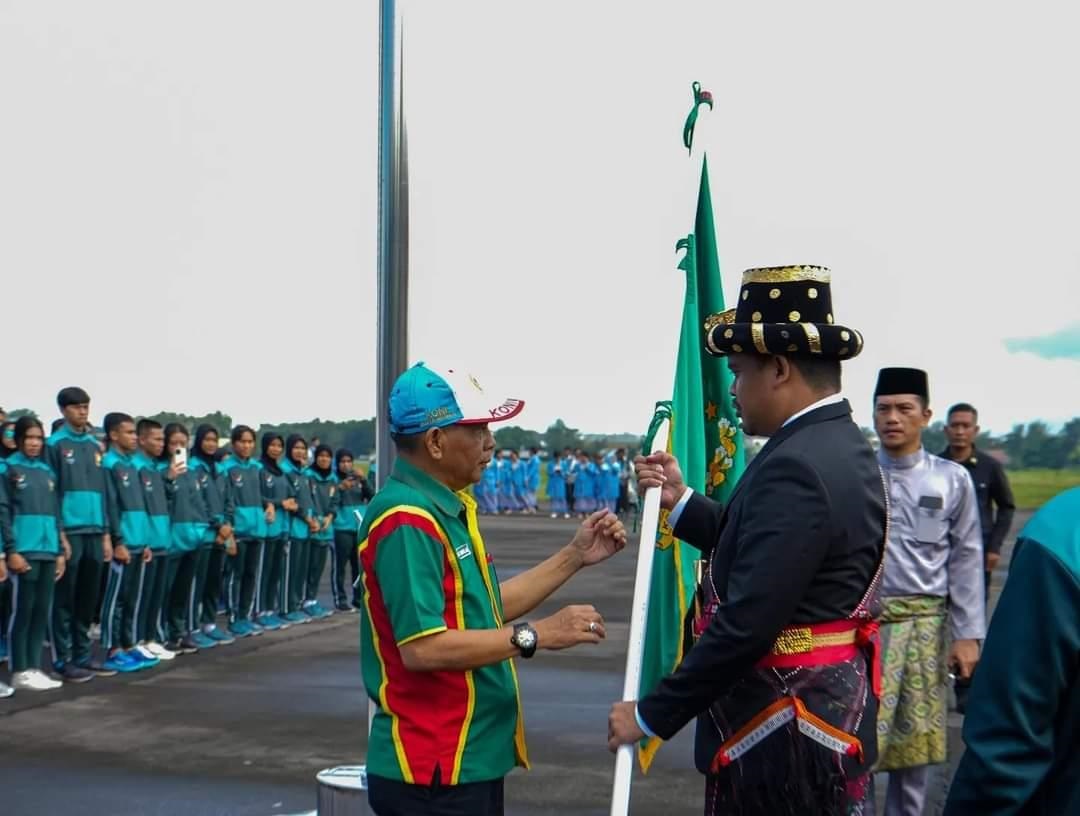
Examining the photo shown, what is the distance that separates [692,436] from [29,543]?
707 centimetres

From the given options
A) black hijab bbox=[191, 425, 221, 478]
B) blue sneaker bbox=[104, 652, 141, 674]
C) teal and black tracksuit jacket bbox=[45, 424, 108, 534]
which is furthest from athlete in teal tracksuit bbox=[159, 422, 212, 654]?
teal and black tracksuit jacket bbox=[45, 424, 108, 534]

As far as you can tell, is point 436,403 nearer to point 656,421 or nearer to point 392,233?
point 656,421

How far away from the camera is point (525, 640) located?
3.23 metres

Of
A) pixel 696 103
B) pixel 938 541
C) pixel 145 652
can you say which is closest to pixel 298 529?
pixel 145 652

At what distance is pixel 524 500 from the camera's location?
41875 mm

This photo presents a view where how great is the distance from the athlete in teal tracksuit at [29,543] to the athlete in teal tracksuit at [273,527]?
3.65m

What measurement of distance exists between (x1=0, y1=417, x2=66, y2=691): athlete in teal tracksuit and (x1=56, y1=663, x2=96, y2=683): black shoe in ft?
0.90

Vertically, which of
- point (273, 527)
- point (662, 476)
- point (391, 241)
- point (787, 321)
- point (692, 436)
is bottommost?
point (273, 527)

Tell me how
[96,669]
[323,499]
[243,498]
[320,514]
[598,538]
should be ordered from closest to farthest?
[598,538] < [96,669] < [243,498] < [320,514] < [323,499]

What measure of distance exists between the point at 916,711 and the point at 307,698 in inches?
216

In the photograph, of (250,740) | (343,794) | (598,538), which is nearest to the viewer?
(598,538)

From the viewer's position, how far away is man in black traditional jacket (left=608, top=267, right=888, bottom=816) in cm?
303

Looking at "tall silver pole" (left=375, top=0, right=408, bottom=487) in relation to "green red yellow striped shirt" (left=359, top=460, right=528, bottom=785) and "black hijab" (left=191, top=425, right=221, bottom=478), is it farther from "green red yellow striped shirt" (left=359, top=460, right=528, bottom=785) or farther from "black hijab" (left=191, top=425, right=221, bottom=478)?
"black hijab" (left=191, top=425, right=221, bottom=478)

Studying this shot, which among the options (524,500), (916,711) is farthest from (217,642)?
(524,500)
